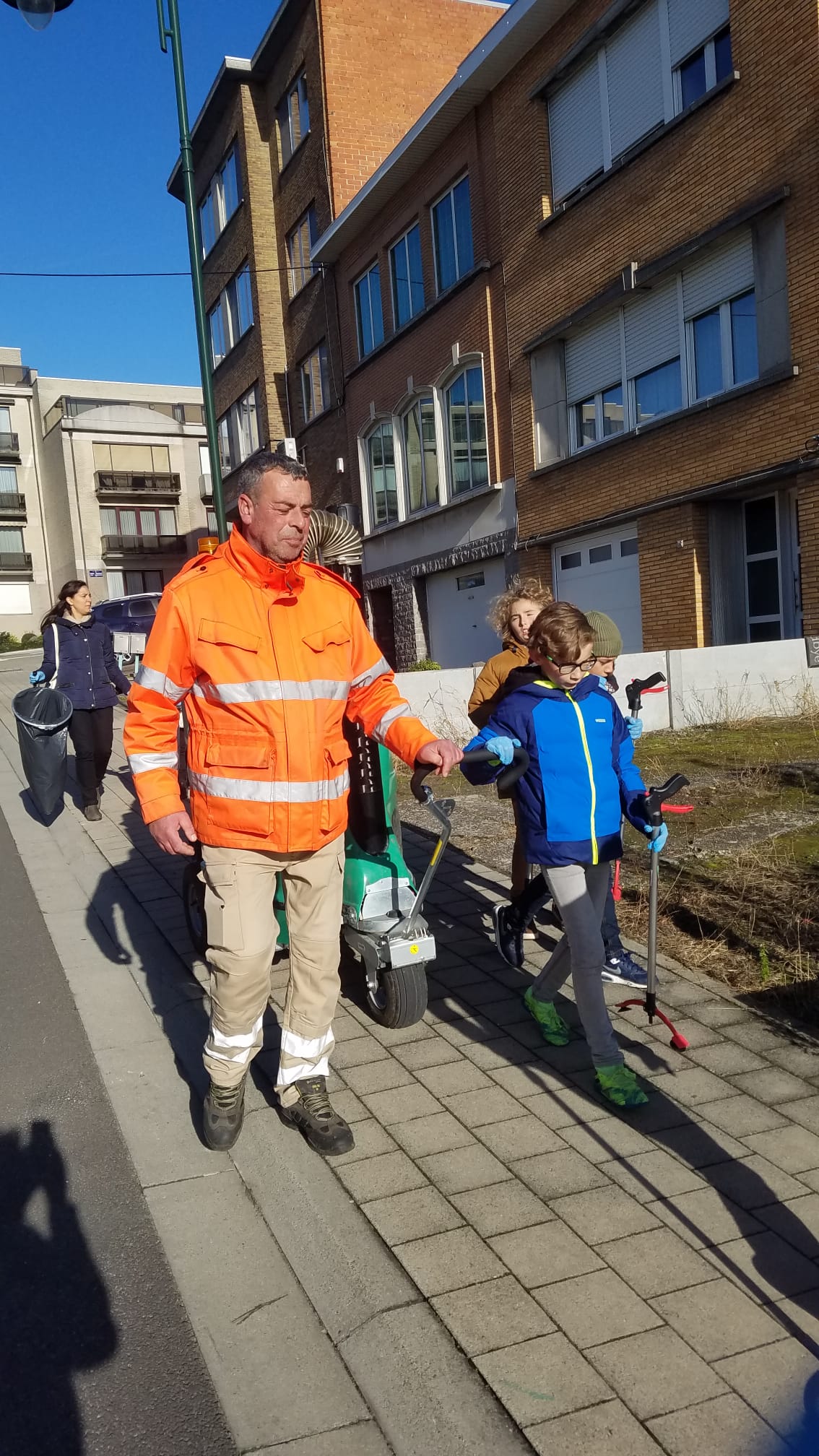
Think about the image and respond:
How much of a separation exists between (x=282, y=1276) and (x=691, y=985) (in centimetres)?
242

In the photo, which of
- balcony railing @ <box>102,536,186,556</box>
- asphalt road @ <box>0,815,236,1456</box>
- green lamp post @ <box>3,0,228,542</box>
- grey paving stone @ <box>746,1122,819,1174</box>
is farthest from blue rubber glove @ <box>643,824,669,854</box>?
balcony railing @ <box>102,536,186,556</box>

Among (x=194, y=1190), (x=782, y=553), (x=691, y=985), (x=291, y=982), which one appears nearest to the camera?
(x=194, y=1190)

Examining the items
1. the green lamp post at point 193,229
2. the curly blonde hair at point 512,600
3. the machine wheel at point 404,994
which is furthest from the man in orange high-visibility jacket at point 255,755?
the green lamp post at point 193,229

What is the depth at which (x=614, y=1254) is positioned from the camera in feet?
9.41

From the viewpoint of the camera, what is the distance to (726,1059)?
3.98 m

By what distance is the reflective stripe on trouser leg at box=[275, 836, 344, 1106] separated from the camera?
142 inches

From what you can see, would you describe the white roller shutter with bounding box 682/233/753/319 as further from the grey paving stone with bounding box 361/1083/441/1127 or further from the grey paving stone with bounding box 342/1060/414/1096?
the grey paving stone with bounding box 361/1083/441/1127

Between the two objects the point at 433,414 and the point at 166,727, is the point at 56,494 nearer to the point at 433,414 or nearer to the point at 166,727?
the point at 433,414

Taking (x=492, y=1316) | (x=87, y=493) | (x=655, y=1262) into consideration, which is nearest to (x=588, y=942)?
(x=655, y=1262)

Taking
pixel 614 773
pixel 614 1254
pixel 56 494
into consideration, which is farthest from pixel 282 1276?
pixel 56 494

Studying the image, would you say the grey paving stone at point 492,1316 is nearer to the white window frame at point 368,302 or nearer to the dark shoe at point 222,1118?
the dark shoe at point 222,1118

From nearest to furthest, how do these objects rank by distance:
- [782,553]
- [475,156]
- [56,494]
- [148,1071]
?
[148,1071], [782,553], [475,156], [56,494]

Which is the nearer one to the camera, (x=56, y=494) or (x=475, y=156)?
(x=475, y=156)

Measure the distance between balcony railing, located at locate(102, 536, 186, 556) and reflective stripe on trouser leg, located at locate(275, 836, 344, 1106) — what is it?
54.7m
